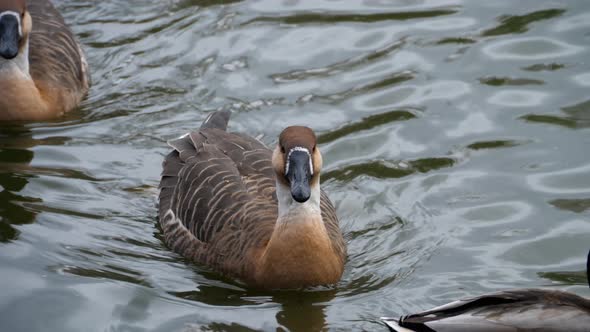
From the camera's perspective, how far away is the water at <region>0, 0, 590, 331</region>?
24.8ft

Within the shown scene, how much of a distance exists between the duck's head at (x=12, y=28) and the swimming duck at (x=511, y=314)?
5714 mm

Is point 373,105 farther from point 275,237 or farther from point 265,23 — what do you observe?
point 275,237

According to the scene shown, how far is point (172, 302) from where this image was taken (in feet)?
24.4

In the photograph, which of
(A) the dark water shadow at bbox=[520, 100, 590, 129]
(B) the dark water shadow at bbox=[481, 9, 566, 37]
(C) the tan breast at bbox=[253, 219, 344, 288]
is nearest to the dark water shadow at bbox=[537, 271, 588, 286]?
(C) the tan breast at bbox=[253, 219, 344, 288]

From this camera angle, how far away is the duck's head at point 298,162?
23.8 feet

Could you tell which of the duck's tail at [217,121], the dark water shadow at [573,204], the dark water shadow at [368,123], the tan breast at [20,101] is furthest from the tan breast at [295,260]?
the tan breast at [20,101]

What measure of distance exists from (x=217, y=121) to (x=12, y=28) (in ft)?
7.89

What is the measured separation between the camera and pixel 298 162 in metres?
7.36

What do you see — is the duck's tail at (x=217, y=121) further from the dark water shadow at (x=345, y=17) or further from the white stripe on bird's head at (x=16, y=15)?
the dark water shadow at (x=345, y=17)

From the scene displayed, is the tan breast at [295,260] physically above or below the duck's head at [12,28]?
below

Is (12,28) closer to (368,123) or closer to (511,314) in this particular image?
(368,123)

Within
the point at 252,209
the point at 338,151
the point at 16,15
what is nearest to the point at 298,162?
the point at 252,209

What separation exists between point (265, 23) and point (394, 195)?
13.4 ft

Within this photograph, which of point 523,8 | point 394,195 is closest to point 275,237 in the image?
point 394,195
